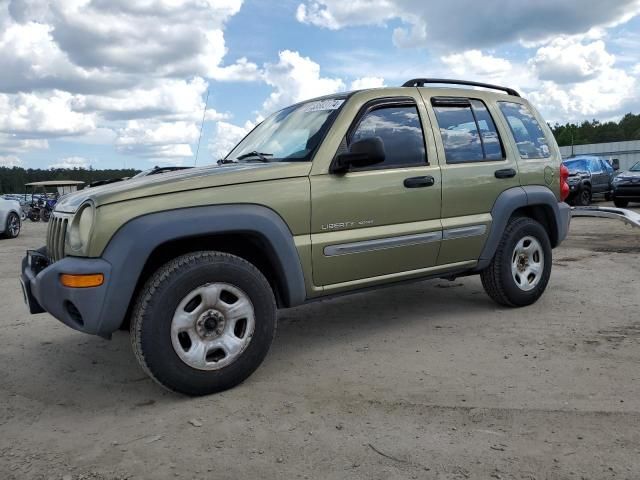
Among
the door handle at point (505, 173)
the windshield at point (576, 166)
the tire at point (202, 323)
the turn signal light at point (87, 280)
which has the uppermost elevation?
the windshield at point (576, 166)

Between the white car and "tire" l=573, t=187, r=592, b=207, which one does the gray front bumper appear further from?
"tire" l=573, t=187, r=592, b=207

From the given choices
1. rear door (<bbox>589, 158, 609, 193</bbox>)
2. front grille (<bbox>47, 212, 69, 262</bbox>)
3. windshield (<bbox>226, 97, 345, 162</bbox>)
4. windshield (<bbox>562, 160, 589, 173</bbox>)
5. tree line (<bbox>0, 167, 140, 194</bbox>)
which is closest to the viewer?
front grille (<bbox>47, 212, 69, 262</bbox>)

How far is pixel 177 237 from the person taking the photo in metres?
3.26

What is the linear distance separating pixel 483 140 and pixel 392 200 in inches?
48.4

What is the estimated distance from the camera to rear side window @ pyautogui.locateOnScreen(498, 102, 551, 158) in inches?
198

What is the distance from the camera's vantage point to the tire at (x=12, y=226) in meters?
14.9

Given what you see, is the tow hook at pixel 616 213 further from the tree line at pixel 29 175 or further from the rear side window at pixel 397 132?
the tree line at pixel 29 175

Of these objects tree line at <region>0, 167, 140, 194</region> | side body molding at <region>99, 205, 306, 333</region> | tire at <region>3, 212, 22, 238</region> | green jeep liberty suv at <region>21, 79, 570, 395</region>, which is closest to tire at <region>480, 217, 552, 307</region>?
green jeep liberty suv at <region>21, 79, 570, 395</region>

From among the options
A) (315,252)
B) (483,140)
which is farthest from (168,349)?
(483,140)

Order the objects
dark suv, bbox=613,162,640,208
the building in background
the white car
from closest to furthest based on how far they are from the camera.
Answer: the white car → dark suv, bbox=613,162,640,208 → the building in background

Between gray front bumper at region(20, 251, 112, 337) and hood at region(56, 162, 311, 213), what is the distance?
349 millimetres

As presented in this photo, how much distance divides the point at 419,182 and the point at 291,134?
3.32 feet

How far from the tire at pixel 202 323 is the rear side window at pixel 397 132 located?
134 cm

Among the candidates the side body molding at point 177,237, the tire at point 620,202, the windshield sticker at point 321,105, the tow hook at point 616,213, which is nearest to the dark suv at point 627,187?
the tire at point 620,202
